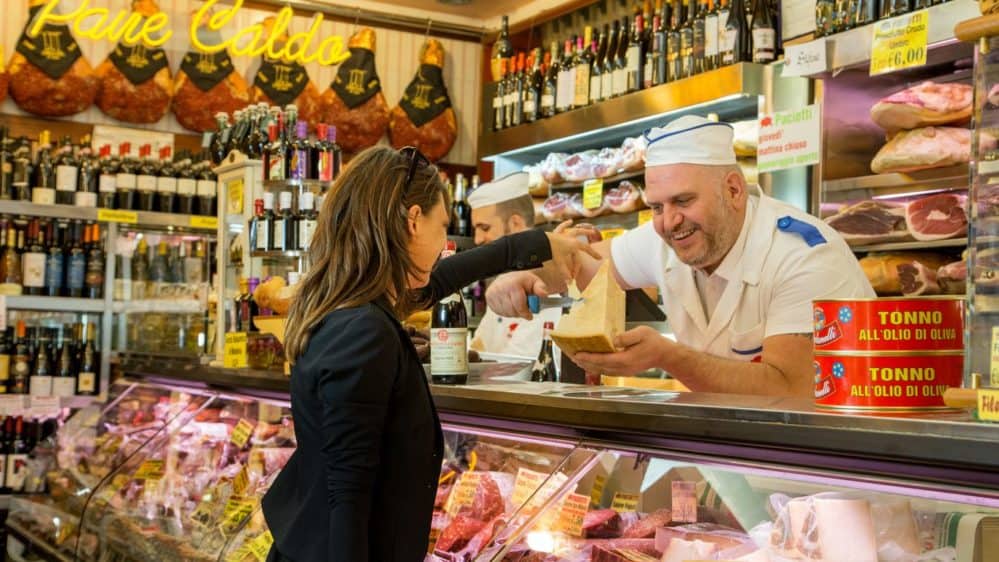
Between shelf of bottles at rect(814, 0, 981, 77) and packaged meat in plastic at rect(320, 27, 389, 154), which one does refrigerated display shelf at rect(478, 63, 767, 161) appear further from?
packaged meat in plastic at rect(320, 27, 389, 154)

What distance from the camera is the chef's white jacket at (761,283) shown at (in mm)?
3037

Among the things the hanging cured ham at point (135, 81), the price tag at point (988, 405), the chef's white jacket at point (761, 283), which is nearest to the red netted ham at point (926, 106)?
the chef's white jacket at point (761, 283)

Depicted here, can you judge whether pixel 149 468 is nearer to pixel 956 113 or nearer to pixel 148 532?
pixel 148 532

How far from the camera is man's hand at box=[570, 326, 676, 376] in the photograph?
8.32ft

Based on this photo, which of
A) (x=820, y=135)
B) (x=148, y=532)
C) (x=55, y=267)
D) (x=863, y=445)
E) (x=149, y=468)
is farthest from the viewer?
(x=55, y=267)

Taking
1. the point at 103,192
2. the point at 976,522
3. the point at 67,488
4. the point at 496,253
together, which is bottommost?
the point at 67,488

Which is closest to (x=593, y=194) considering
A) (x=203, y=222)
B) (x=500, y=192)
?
(x=500, y=192)

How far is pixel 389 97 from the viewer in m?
8.76

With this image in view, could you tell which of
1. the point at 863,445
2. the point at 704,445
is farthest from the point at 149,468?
the point at 863,445

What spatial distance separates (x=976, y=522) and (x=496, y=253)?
1606mm

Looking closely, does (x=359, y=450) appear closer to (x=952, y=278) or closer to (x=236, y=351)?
(x=236, y=351)

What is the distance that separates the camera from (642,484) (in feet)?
7.07

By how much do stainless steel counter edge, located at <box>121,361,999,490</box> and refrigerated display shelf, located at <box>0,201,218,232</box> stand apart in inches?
176

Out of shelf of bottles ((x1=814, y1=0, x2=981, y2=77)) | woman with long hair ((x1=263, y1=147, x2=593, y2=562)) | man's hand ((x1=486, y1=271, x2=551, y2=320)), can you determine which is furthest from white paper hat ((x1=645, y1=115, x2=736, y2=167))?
shelf of bottles ((x1=814, y1=0, x2=981, y2=77))
